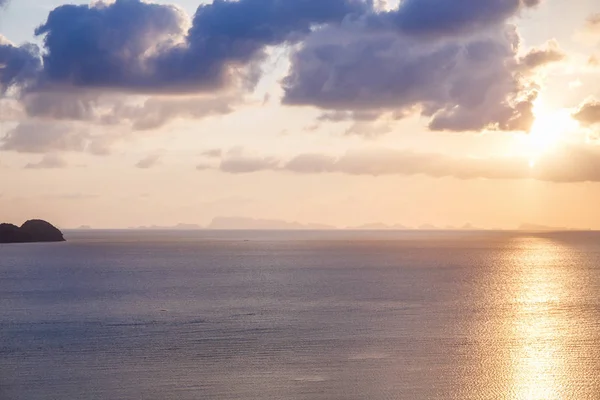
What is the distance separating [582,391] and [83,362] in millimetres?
33654

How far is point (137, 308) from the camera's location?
92.4m

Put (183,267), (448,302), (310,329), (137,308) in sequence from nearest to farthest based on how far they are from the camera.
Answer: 1. (310,329)
2. (137,308)
3. (448,302)
4. (183,267)

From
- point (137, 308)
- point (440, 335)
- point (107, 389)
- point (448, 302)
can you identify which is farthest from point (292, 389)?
point (448, 302)

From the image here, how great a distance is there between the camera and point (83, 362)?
56.8 metres

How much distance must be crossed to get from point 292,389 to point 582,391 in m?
17.9

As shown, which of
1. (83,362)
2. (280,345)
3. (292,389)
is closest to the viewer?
(292,389)

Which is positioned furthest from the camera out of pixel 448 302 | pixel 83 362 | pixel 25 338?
pixel 448 302

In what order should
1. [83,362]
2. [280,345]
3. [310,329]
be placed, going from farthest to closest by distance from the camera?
[310,329] < [280,345] < [83,362]

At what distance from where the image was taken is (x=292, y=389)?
1880 inches

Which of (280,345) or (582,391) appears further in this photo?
(280,345)

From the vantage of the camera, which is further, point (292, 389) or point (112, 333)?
point (112, 333)

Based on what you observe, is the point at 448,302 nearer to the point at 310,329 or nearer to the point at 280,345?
the point at 310,329

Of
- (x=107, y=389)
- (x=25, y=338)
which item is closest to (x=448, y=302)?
(x=25, y=338)

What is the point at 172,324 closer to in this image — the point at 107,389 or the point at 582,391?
the point at 107,389
